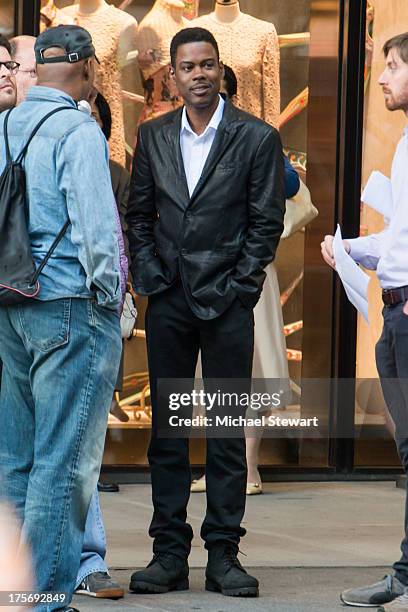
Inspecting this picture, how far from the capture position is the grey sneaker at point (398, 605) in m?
4.86

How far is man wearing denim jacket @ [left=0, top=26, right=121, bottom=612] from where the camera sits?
170 inches

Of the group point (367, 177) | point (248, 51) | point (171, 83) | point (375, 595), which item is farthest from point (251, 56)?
point (375, 595)

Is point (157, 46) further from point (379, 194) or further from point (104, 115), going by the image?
point (379, 194)

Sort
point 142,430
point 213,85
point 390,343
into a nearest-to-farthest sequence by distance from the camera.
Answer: point 390,343 < point 213,85 < point 142,430

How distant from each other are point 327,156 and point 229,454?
338 cm

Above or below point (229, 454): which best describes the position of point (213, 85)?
above

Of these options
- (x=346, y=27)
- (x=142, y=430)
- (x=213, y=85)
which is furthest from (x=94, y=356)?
(x=346, y=27)

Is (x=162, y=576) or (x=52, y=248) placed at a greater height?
(x=52, y=248)

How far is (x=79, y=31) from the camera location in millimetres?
4543

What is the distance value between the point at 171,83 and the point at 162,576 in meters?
3.69

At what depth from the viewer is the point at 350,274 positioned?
4.98m

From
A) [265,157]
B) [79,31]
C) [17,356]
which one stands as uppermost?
[79,31]

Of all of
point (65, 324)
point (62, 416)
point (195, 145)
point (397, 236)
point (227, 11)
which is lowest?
point (62, 416)

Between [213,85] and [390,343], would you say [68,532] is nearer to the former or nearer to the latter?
[390,343]
